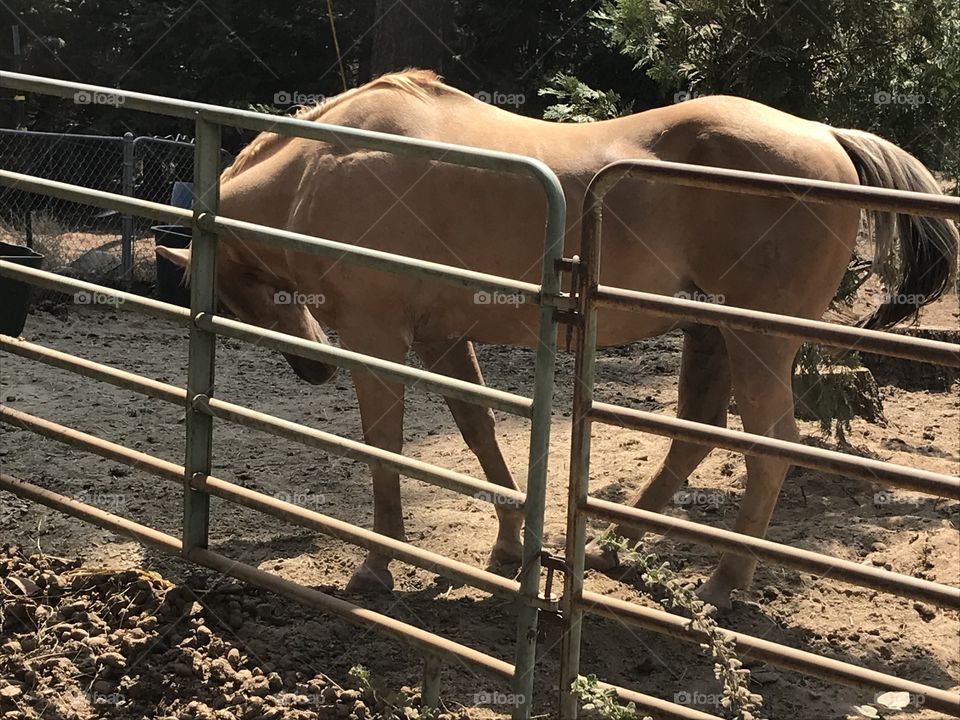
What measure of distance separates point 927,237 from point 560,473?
2.09 metres

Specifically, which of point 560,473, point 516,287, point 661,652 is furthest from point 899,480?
point 560,473

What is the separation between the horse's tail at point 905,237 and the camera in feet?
13.6

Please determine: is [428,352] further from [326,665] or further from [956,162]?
[956,162]

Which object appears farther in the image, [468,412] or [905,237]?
[468,412]

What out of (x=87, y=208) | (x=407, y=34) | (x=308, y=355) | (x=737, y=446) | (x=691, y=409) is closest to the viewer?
(x=737, y=446)

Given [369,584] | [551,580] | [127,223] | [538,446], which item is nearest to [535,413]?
[538,446]

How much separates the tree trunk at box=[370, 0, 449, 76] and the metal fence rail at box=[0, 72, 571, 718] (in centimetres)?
656

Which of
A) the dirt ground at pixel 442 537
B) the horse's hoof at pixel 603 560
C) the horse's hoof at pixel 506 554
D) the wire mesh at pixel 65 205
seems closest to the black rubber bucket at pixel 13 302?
the dirt ground at pixel 442 537

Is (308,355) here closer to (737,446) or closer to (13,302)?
(737,446)

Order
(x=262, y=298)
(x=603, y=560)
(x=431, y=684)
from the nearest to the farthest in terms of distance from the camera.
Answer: (x=431, y=684) < (x=262, y=298) < (x=603, y=560)

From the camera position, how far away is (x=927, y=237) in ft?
13.6

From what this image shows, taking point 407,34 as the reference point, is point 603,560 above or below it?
below

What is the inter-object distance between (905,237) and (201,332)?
245 centimetres

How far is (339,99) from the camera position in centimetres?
461
